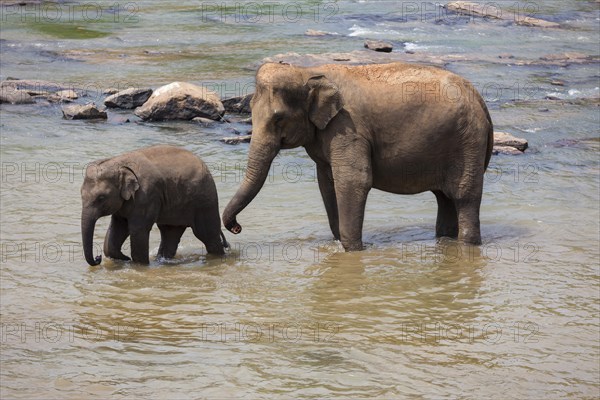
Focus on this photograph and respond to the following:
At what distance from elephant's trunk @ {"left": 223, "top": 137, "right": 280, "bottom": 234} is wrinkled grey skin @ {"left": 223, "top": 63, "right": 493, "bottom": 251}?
0.01m

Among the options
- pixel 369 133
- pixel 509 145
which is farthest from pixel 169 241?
pixel 509 145

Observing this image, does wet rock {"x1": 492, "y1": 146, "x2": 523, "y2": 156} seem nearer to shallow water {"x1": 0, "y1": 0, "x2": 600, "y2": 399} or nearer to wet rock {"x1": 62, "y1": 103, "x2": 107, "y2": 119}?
shallow water {"x1": 0, "y1": 0, "x2": 600, "y2": 399}

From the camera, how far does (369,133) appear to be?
11.5 meters

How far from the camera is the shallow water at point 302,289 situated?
8.36 meters

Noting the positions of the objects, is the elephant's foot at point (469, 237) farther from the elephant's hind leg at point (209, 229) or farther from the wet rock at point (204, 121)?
the wet rock at point (204, 121)

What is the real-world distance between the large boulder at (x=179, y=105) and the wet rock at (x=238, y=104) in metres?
0.44

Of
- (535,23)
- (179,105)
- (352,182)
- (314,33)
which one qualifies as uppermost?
(535,23)

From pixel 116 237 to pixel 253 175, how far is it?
58.8 inches

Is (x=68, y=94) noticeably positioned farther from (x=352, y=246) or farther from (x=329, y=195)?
(x=352, y=246)

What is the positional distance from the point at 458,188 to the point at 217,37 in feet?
58.8

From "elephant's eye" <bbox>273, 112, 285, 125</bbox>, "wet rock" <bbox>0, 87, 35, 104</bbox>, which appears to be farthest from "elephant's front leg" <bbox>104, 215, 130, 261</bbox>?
"wet rock" <bbox>0, 87, 35, 104</bbox>

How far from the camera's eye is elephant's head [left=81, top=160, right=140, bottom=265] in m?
10.4

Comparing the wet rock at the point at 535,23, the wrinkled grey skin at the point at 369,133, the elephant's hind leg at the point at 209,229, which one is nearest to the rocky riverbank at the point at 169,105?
the wrinkled grey skin at the point at 369,133

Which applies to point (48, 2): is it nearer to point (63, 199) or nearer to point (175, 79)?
point (175, 79)
